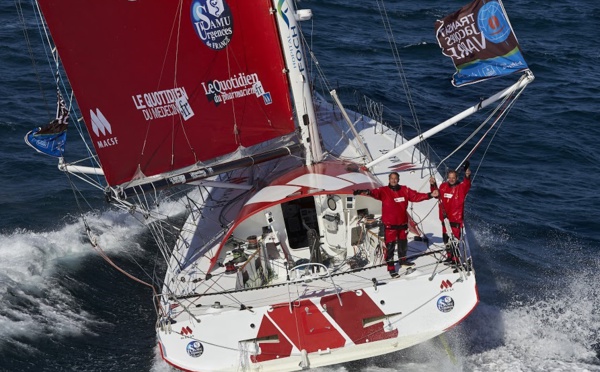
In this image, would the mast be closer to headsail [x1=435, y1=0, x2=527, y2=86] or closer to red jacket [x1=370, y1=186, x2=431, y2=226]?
red jacket [x1=370, y1=186, x2=431, y2=226]

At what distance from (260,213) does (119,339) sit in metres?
3.10

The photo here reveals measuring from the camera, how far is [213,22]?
12.4 meters

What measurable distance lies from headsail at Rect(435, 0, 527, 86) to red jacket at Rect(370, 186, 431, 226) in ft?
6.84

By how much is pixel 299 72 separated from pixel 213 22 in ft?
5.40

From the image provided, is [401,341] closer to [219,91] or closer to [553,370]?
[553,370]

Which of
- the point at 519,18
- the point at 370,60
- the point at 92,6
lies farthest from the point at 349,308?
the point at 519,18

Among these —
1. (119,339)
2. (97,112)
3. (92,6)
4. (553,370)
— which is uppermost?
(92,6)

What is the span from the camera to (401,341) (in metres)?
11.5

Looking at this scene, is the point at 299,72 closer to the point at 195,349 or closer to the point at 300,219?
the point at 300,219

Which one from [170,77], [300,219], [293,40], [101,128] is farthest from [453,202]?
[101,128]

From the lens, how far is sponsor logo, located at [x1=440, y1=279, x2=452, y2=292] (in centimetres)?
1145

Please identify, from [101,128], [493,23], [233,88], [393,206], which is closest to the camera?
[393,206]

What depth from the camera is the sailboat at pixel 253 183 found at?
11344 mm

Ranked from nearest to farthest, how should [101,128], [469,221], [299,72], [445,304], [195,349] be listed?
[195,349]
[445,304]
[101,128]
[299,72]
[469,221]
